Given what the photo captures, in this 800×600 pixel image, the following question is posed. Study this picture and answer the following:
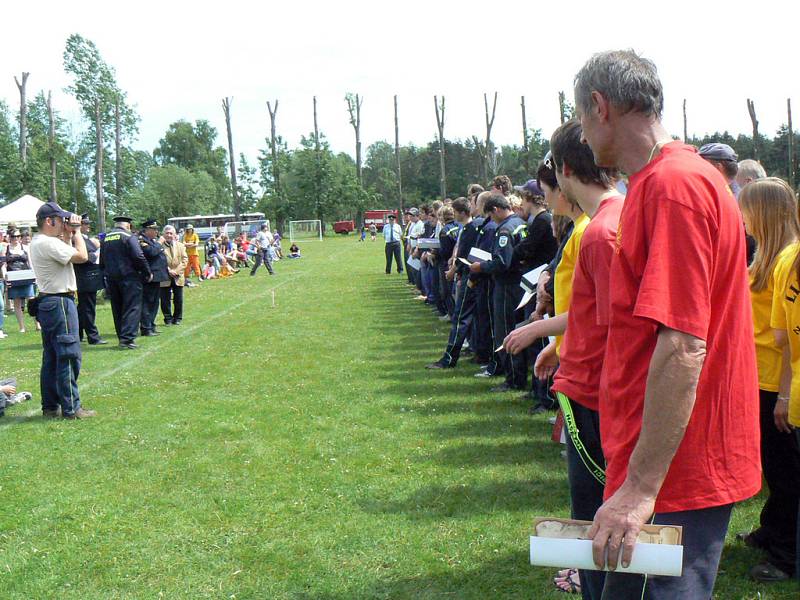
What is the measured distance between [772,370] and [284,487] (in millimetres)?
3473

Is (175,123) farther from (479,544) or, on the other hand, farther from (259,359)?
(479,544)

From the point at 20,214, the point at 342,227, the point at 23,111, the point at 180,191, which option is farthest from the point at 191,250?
the point at 180,191

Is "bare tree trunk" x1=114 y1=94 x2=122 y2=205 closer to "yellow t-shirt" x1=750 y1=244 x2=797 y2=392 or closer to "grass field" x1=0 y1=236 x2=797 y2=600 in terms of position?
"grass field" x1=0 y1=236 x2=797 y2=600

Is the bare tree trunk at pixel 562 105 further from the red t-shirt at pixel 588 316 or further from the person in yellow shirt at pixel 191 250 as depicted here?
the red t-shirt at pixel 588 316

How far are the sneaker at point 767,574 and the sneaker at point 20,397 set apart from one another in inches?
312

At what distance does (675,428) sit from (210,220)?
74.3 m

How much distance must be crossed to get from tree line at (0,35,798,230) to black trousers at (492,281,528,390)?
35.7 m

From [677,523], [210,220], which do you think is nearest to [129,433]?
[677,523]

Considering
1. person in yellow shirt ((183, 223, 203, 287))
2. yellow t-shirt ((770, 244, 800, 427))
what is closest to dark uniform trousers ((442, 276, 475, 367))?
yellow t-shirt ((770, 244, 800, 427))

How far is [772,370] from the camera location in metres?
3.88

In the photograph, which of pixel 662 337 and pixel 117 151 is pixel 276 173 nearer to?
pixel 117 151

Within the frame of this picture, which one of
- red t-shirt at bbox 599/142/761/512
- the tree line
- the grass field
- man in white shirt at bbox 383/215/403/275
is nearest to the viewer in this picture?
red t-shirt at bbox 599/142/761/512

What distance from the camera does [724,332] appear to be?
1.79 metres

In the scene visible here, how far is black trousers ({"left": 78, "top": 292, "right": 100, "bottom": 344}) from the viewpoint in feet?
42.4
